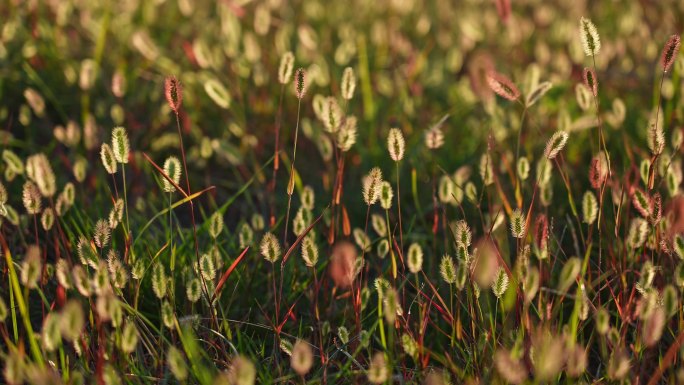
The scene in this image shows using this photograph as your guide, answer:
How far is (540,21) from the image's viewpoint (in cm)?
337

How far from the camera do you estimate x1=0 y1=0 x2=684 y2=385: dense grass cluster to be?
1401mm

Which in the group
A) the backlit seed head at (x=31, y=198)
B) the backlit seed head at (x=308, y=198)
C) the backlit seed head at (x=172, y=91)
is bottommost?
the backlit seed head at (x=308, y=198)

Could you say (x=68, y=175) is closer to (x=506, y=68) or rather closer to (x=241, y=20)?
(x=241, y=20)

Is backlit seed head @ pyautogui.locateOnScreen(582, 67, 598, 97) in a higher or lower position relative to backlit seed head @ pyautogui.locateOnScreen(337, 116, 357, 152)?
higher

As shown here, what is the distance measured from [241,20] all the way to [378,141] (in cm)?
106

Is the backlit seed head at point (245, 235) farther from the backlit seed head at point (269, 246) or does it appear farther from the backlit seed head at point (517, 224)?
the backlit seed head at point (517, 224)

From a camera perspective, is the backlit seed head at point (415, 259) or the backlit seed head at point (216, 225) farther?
the backlit seed head at point (216, 225)

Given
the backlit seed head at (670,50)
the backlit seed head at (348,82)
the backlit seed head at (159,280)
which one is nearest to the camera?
the backlit seed head at (159,280)

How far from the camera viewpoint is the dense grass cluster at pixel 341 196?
1401 millimetres

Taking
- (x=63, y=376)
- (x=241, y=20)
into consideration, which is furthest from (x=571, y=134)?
(x=63, y=376)

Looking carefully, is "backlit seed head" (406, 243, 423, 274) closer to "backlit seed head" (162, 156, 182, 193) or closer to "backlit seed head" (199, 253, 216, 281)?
"backlit seed head" (199, 253, 216, 281)

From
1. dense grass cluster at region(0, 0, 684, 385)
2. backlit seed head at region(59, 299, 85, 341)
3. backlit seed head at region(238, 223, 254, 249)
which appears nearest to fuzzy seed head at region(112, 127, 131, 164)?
dense grass cluster at region(0, 0, 684, 385)

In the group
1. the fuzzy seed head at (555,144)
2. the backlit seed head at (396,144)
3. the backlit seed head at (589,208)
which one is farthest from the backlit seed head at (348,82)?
the backlit seed head at (589,208)

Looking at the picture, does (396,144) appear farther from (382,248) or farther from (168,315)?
(168,315)
